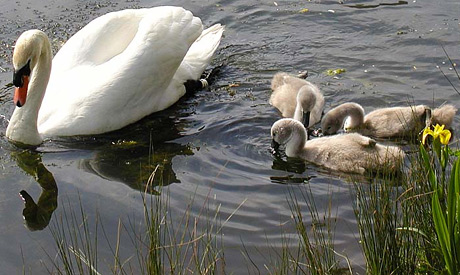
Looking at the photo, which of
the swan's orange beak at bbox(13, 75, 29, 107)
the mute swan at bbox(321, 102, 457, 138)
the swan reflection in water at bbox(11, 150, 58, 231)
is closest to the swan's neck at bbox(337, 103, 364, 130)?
the mute swan at bbox(321, 102, 457, 138)

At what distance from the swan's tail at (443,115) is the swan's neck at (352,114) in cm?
72

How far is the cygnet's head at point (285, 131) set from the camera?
7492 mm

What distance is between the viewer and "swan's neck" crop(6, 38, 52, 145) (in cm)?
782

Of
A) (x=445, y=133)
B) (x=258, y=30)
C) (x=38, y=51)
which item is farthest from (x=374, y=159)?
(x=258, y=30)

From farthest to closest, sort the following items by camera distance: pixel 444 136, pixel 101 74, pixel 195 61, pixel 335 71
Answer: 1. pixel 195 61
2. pixel 335 71
3. pixel 101 74
4. pixel 444 136

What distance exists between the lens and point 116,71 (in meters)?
8.04

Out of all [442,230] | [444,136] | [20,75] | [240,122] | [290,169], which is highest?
[444,136]

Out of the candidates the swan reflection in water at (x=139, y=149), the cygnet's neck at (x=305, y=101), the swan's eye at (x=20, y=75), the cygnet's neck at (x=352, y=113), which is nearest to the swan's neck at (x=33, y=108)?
the swan's eye at (x=20, y=75)

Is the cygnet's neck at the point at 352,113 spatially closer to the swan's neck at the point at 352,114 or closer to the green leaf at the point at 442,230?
the swan's neck at the point at 352,114

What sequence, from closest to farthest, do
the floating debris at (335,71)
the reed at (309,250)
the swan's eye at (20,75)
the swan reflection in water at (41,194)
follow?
the reed at (309,250) → the swan reflection in water at (41,194) → the swan's eye at (20,75) → the floating debris at (335,71)

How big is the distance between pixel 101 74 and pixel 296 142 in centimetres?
216

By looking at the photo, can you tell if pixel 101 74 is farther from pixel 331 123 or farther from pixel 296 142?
→ pixel 331 123

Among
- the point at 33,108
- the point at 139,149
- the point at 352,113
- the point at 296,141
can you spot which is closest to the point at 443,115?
the point at 352,113

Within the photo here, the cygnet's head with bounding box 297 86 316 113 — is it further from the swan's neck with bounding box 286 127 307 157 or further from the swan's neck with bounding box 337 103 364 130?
the swan's neck with bounding box 286 127 307 157
